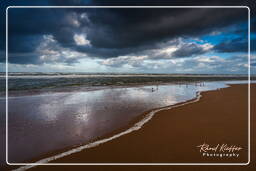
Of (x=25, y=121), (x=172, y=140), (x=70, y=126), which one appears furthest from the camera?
(x=25, y=121)

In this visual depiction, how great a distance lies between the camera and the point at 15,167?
4.41m

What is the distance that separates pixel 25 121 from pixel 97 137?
14.6 ft

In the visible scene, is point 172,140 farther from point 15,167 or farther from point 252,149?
point 15,167

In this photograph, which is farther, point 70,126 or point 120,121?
point 120,121

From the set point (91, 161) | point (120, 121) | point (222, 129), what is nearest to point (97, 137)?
point (91, 161)

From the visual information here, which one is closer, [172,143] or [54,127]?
[172,143]

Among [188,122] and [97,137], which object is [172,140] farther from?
[97,137]

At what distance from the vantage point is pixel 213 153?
496cm

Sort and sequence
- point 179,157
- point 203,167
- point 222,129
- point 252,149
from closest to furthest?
point 203,167
point 179,157
point 252,149
point 222,129

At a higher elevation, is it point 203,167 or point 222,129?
point 222,129

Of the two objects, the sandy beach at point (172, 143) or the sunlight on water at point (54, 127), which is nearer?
the sandy beach at point (172, 143)

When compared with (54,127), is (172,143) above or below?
below

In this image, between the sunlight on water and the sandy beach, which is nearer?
the sandy beach

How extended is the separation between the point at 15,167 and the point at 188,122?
713cm
